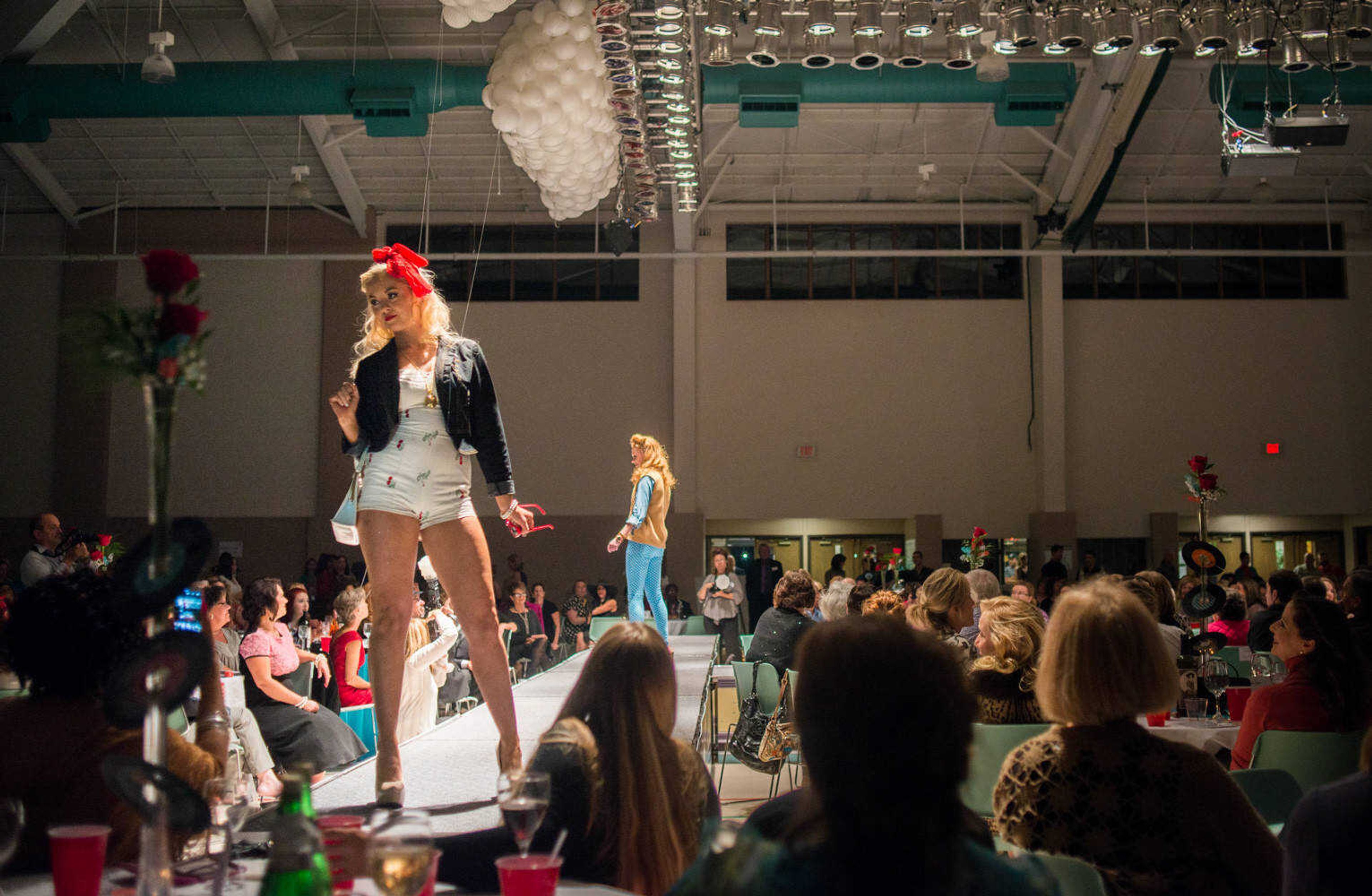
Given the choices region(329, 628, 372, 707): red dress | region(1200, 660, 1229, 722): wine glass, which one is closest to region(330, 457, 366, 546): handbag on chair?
region(329, 628, 372, 707): red dress

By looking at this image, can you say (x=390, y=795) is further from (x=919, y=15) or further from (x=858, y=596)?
(x=919, y=15)

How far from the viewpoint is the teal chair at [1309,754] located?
3279mm

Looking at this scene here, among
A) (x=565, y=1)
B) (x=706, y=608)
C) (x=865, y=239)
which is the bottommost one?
(x=706, y=608)

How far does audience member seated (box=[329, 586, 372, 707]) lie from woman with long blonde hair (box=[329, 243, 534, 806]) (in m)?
3.05

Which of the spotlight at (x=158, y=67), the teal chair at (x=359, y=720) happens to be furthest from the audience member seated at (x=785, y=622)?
the spotlight at (x=158, y=67)

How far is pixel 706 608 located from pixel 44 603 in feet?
31.0

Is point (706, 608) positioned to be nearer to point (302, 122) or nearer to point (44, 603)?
point (302, 122)

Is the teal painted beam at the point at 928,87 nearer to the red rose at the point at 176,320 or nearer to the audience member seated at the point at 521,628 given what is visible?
the audience member seated at the point at 521,628

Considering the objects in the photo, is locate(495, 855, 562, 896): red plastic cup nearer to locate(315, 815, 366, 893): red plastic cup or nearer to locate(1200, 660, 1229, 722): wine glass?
locate(315, 815, 366, 893): red plastic cup

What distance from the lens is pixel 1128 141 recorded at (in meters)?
12.8

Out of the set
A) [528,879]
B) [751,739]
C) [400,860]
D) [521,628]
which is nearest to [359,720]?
[751,739]

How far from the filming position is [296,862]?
46.1 inches

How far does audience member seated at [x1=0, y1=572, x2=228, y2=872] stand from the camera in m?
1.71

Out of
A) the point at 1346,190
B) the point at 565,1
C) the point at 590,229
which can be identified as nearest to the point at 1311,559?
the point at 1346,190
